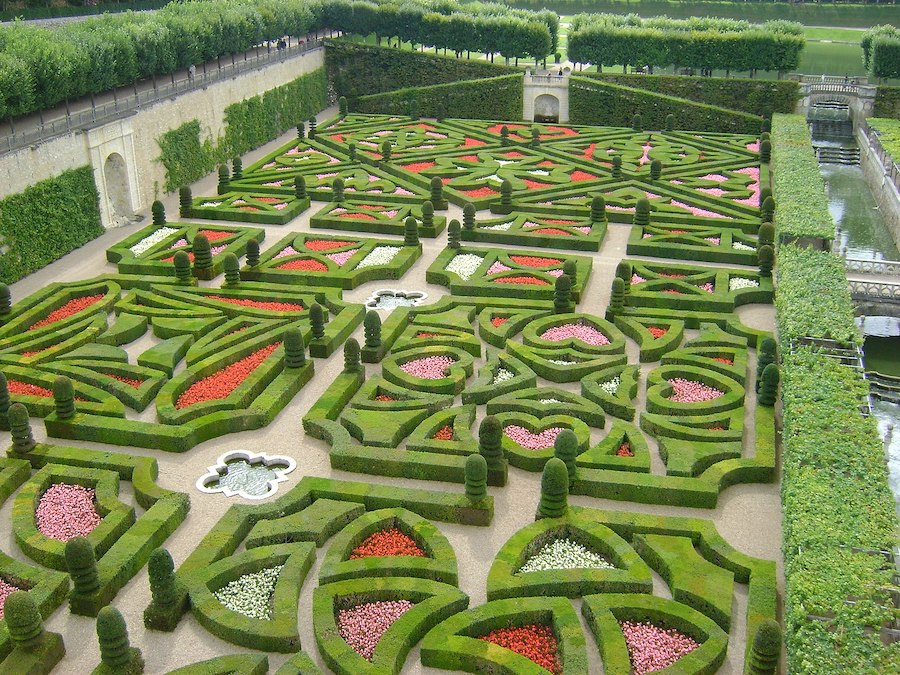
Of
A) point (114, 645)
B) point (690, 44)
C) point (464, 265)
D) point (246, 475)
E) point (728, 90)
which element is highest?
point (690, 44)

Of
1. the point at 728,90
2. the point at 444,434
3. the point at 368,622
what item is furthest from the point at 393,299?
the point at 728,90

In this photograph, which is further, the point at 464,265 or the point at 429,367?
the point at 464,265

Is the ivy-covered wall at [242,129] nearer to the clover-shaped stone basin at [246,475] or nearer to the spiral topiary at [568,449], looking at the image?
the clover-shaped stone basin at [246,475]

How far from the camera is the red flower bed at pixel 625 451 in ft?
70.1

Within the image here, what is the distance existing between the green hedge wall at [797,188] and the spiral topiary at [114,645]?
24744 millimetres

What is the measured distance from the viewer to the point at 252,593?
1695 centimetres

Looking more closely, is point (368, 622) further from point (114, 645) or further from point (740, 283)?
point (740, 283)

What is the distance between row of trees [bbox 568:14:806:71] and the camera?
59.7 meters

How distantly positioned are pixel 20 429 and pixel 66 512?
9.57 feet

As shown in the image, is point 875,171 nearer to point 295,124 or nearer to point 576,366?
point 576,366

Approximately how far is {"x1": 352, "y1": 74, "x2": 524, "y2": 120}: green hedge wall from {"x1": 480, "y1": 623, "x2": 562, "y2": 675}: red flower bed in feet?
157

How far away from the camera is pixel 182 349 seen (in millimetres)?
26484

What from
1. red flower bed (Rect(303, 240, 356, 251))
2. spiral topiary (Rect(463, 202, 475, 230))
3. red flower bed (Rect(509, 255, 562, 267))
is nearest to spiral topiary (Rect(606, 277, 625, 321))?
red flower bed (Rect(509, 255, 562, 267))

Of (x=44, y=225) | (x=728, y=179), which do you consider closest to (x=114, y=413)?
(x=44, y=225)
